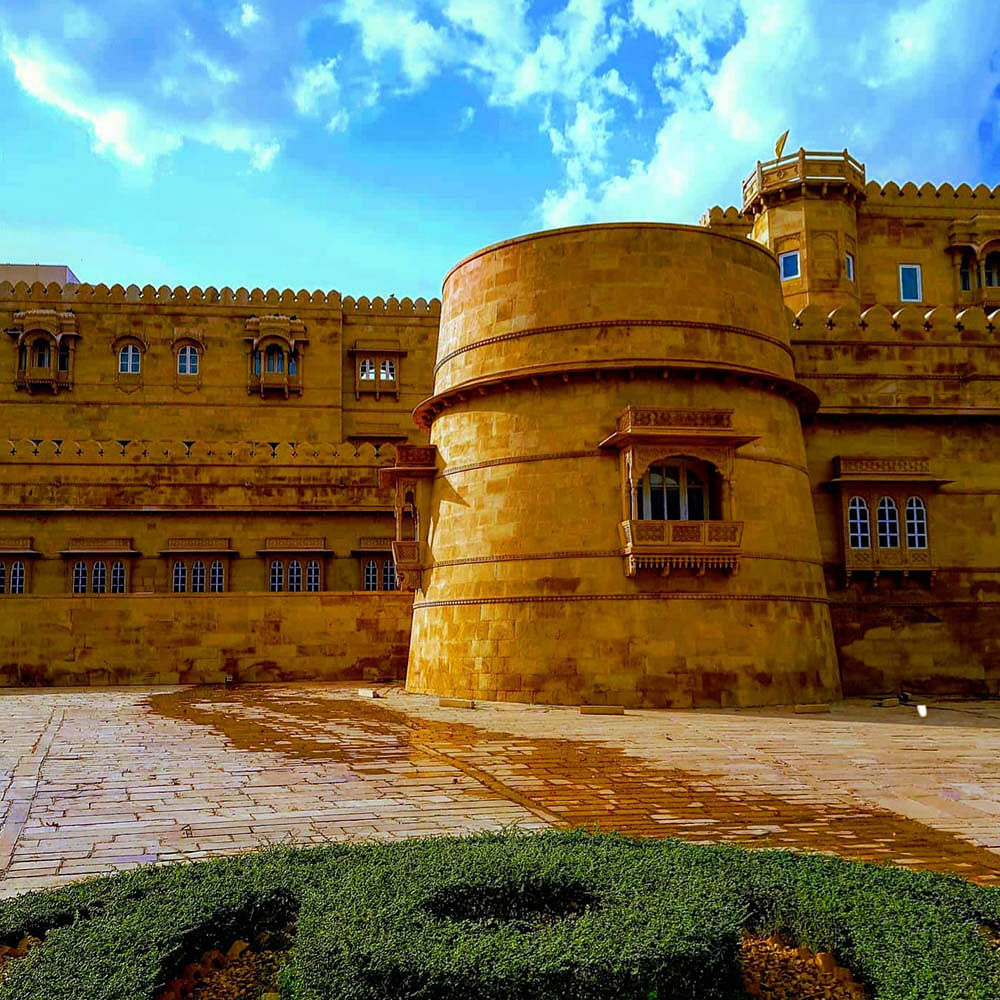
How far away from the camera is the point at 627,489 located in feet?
62.3

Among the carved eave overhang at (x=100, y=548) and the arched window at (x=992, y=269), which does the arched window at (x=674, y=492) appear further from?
the arched window at (x=992, y=269)

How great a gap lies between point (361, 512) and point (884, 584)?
15.8 m

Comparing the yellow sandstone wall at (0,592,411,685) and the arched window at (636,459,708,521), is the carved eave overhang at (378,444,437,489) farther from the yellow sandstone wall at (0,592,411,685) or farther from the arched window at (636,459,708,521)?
the arched window at (636,459,708,521)

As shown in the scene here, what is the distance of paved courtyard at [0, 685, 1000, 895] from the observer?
830 cm

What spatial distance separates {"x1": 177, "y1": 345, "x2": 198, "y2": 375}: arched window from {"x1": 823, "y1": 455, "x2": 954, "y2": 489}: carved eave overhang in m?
24.9

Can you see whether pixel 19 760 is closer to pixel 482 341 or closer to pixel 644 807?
pixel 644 807

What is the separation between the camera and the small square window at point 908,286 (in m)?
33.2

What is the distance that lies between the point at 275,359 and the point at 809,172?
813 inches

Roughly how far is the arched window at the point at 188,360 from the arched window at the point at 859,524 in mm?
25419

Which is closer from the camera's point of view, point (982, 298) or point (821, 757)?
point (821, 757)

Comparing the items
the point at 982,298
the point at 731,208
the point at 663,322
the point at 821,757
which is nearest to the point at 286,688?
the point at 663,322

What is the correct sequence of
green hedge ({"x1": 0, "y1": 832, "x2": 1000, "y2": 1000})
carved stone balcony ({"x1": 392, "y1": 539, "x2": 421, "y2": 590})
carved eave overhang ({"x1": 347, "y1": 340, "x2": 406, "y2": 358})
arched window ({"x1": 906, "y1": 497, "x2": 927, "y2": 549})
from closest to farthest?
green hedge ({"x1": 0, "y1": 832, "x2": 1000, "y2": 1000})
carved stone balcony ({"x1": 392, "y1": 539, "x2": 421, "y2": 590})
arched window ({"x1": 906, "y1": 497, "x2": 927, "y2": 549})
carved eave overhang ({"x1": 347, "y1": 340, "x2": 406, "y2": 358})

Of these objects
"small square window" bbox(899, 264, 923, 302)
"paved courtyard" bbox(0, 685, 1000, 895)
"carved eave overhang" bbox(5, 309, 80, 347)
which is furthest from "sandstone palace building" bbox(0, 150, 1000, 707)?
"carved eave overhang" bbox(5, 309, 80, 347)

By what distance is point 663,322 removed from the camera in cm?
1997
